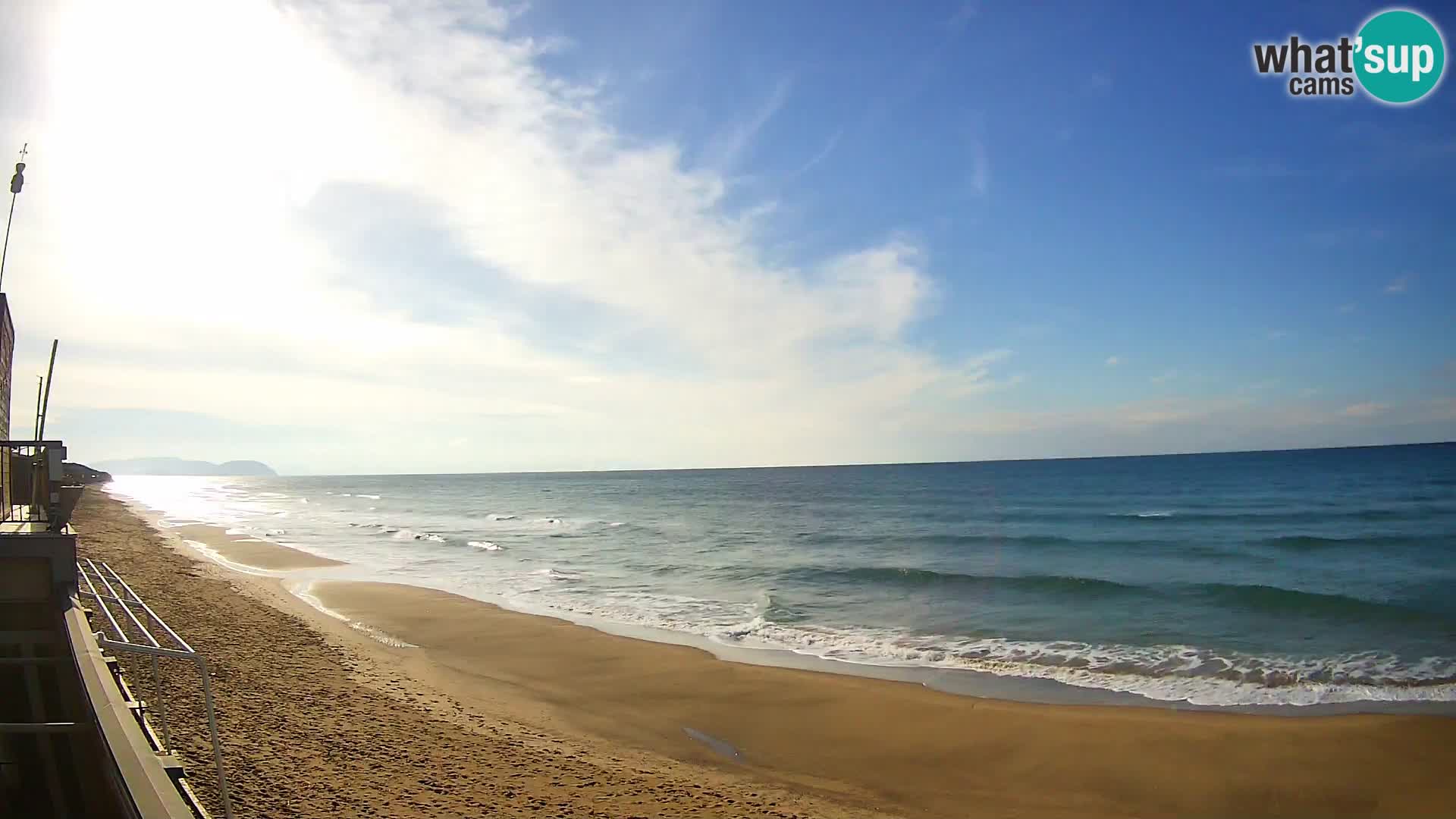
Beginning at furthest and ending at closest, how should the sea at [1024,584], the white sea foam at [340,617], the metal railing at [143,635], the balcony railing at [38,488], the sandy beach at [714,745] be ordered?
the white sea foam at [340,617], the sea at [1024,584], the balcony railing at [38,488], the sandy beach at [714,745], the metal railing at [143,635]

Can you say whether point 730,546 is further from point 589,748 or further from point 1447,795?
point 1447,795

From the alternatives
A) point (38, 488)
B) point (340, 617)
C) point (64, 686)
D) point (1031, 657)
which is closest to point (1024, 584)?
point (1031, 657)

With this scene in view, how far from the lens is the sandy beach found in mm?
7531

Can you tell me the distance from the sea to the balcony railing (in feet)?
24.8

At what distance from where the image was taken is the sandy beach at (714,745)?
7531 mm

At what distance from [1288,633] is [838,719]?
10.4 m

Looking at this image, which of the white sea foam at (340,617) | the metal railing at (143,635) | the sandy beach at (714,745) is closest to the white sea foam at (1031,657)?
the sandy beach at (714,745)

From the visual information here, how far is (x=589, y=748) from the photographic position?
9.08 m

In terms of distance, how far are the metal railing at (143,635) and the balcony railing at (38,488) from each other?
93 cm

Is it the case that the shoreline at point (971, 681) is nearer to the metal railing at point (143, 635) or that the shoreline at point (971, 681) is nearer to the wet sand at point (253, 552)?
the metal railing at point (143, 635)

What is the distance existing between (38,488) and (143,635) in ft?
12.4

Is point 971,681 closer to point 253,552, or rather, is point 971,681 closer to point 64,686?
point 64,686

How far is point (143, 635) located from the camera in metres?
10.9

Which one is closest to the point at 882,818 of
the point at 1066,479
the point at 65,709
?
the point at 65,709
